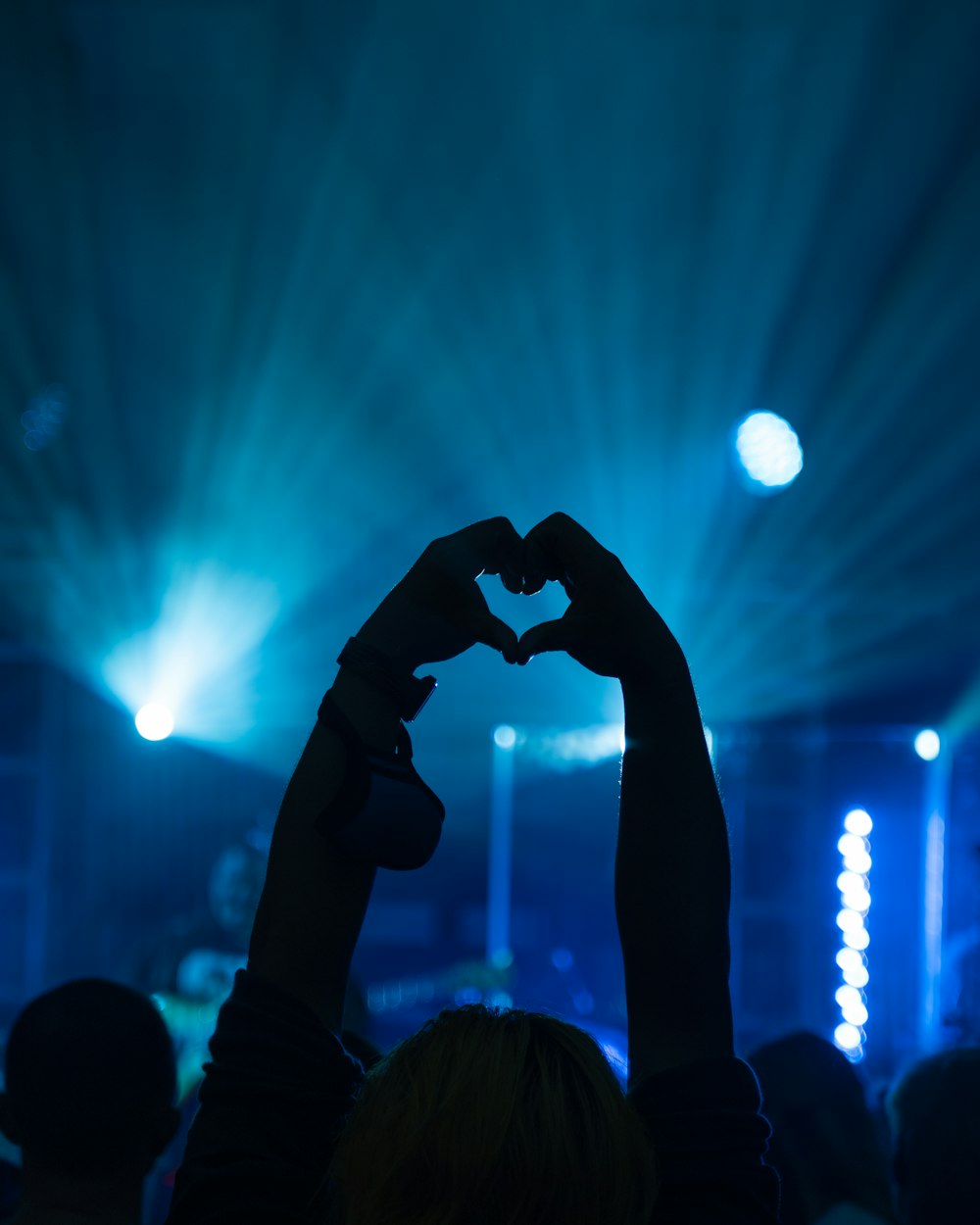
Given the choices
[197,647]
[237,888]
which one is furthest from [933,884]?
[197,647]

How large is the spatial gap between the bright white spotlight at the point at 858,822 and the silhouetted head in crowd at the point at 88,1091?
571 centimetres

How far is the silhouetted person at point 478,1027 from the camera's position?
73 centimetres

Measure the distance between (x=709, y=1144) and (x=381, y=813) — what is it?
347 mm

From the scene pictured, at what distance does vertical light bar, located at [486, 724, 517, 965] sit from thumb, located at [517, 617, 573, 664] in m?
6.47

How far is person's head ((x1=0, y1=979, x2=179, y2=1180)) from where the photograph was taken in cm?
148

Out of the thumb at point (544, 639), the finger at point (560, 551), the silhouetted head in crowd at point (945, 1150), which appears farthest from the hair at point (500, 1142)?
the silhouetted head in crowd at point (945, 1150)

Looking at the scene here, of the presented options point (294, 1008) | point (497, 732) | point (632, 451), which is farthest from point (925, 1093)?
point (497, 732)

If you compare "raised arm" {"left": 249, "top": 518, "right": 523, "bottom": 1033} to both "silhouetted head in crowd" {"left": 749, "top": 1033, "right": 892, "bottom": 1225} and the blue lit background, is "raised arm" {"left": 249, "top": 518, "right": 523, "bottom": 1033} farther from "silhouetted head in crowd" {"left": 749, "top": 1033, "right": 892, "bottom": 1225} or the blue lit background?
the blue lit background

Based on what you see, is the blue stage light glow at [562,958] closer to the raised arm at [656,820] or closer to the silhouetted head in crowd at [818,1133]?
the silhouetted head in crowd at [818,1133]

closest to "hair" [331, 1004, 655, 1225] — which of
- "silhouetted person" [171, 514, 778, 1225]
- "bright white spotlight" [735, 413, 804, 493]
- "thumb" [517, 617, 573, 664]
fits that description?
"silhouetted person" [171, 514, 778, 1225]

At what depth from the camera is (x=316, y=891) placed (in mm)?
988

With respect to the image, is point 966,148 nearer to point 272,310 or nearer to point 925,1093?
point 272,310

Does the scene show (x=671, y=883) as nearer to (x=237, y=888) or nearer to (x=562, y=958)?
(x=237, y=888)

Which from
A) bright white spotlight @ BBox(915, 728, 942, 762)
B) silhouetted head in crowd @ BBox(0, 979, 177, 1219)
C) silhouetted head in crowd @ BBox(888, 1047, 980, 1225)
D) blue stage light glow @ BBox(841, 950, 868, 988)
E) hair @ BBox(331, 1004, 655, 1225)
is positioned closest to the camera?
hair @ BBox(331, 1004, 655, 1225)
